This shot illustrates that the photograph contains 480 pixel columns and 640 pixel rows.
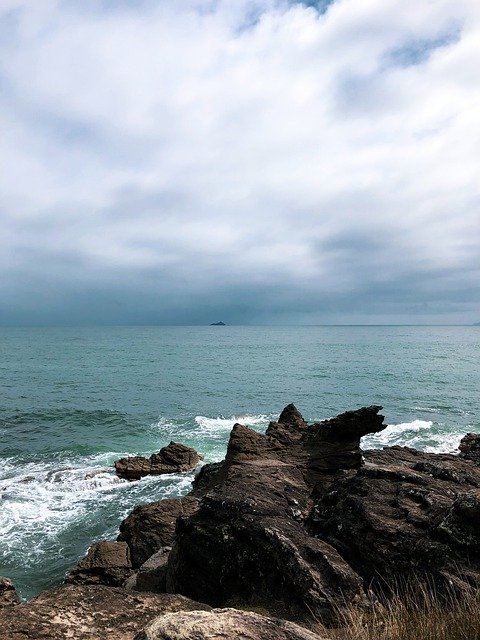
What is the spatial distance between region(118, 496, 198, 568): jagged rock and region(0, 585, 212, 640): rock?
10.9 metres

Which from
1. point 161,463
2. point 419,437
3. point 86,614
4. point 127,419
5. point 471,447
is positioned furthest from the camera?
point 127,419

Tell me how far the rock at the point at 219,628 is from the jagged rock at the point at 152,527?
43.9ft

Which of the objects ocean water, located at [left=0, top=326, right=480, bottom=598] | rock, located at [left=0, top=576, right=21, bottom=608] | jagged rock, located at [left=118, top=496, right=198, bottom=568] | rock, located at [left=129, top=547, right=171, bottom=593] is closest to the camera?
rock, located at [left=0, top=576, right=21, bottom=608]

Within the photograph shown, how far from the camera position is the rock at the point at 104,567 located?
15359mm

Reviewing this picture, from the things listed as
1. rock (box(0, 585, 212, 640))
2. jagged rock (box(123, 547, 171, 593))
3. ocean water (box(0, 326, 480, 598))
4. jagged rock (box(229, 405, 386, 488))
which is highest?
rock (box(0, 585, 212, 640))

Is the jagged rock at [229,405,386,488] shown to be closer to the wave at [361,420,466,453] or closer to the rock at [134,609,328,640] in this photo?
the rock at [134,609,328,640]

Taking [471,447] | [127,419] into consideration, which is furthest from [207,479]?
[127,419]

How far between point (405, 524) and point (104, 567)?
36.7ft

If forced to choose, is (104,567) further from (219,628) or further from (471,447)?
(471,447)

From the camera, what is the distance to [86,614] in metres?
5.62

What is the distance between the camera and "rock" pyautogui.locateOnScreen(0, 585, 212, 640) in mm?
5180

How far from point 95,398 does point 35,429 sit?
629 inches

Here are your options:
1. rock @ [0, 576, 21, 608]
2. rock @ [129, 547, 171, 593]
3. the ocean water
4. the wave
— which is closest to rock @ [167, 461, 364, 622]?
rock @ [129, 547, 171, 593]

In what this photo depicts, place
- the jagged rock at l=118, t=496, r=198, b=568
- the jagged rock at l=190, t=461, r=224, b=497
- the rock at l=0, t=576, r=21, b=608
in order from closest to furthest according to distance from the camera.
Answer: the rock at l=0, t=576, r=21, b=608 < the jagged rock at l=118, t=496, r=198, b=568 < the jagged rock at l=190, t=461, r=224, b=497
